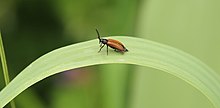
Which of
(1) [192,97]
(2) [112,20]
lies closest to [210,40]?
(1) [192,97]

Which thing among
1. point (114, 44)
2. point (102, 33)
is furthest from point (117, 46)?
point (102, 33)

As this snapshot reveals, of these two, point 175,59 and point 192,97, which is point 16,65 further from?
point 175,59

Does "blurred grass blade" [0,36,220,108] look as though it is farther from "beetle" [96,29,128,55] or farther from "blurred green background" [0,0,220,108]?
"blurred green background" [0,0,220,108]

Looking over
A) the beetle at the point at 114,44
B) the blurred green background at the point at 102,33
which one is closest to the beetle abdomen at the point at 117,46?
the beetle at the point at 114,44

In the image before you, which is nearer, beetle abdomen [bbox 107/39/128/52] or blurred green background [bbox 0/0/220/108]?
beetle abdomen [bbox 107/39/128/52]

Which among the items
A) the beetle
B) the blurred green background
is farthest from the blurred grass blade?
the blurred green background

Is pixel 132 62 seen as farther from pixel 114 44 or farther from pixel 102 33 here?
pixel 102 33
